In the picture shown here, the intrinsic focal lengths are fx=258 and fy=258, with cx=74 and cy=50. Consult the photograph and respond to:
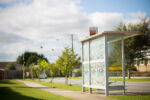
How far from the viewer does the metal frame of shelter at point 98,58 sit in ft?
53.5

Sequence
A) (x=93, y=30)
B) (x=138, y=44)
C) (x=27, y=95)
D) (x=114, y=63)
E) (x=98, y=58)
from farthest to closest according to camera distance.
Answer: (x=138, y=44) < (x=93, y=30) < (x=27, y=95) < (x=98, y=58) < (x=114, y=63)

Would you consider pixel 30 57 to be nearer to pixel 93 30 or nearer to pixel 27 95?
pixel 93 30

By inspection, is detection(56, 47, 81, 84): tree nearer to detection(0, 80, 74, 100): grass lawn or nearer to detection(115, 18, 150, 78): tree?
detection(0, 80, 74, 100): grass lawn

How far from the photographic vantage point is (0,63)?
134 meters

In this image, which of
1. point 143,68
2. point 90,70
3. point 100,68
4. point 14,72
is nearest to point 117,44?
point 100,68

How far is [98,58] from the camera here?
56.8 ft

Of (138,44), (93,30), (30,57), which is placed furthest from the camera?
(30,57)

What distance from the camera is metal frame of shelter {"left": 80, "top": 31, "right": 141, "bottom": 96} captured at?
16.3m

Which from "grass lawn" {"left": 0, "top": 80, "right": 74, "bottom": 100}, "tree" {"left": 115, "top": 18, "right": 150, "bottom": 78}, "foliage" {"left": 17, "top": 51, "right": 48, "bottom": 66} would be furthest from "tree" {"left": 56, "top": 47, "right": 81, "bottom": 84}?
"foliage" {"left": 17, "top": 51, "right": 48, "bottom": 66}

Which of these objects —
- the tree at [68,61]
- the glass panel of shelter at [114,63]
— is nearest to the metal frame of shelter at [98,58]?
the glass panel of shelter at [114,63]

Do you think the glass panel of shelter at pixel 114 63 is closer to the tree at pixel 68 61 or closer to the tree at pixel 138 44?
the tree at pixel 68 61

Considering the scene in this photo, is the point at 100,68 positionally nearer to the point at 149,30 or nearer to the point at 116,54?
the point at 116,54

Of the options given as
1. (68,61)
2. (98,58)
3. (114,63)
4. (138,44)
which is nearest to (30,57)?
(138,44)

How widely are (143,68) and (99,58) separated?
4170 centimetres
